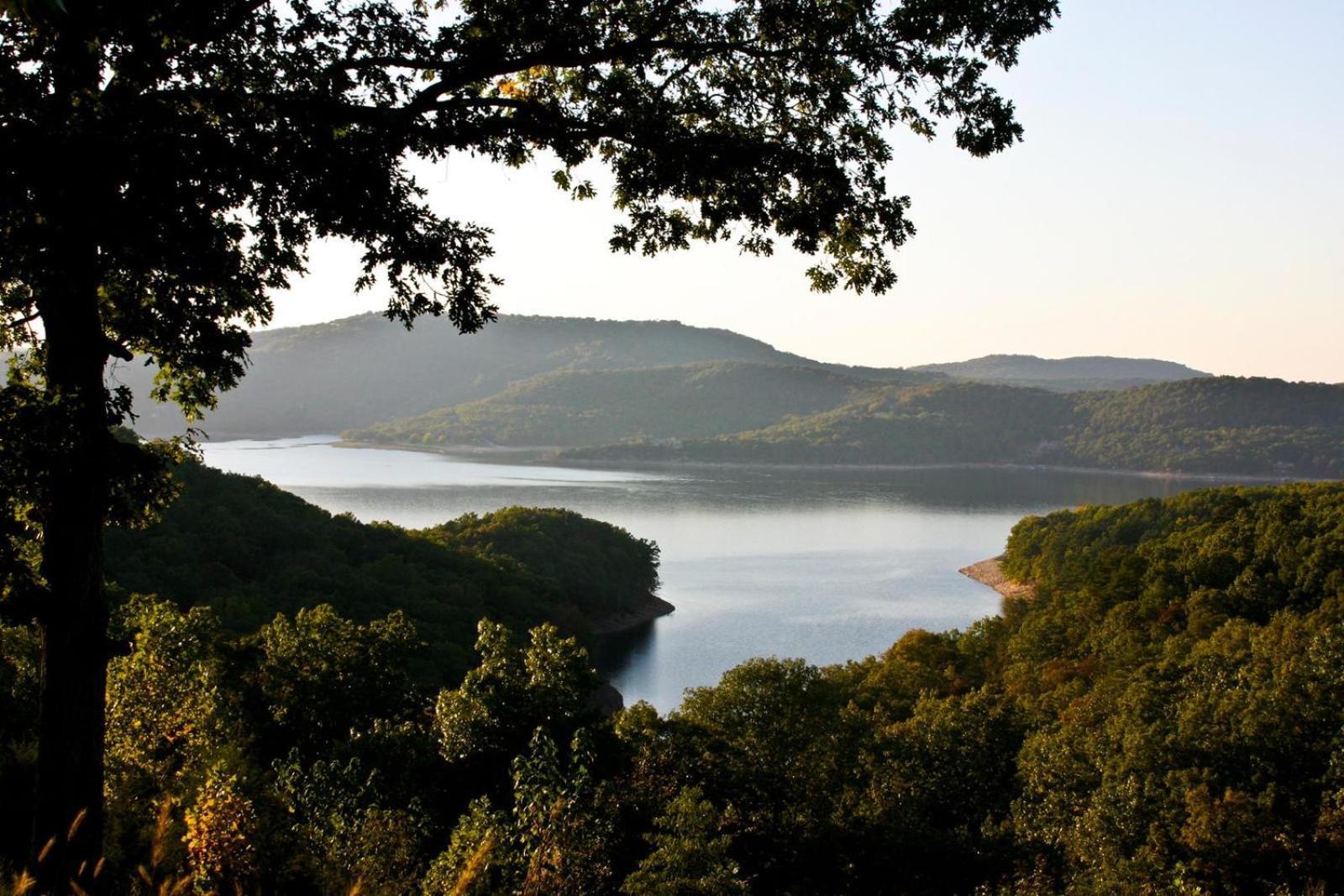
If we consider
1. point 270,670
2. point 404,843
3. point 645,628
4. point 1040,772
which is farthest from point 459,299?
point 645,628

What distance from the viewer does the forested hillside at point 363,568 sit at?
46.5m

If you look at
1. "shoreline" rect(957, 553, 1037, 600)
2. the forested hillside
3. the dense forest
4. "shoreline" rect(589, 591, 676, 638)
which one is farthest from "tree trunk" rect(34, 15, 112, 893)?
"shoreline" rect(957, 553, 1037, 600)

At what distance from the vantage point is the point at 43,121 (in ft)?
18.2

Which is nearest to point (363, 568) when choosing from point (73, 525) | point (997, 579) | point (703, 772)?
point (703, 772)

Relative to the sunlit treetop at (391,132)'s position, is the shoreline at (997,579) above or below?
below

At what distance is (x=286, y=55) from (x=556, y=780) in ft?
28.9

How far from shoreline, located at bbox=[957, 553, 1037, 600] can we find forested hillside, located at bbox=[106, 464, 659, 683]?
26.2 meters

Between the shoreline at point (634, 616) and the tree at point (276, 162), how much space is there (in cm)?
5558

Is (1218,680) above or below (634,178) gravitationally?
below

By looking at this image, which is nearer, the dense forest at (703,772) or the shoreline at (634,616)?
the dense forest at (703,772)

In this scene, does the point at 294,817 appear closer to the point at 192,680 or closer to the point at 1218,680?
the point at 192,680

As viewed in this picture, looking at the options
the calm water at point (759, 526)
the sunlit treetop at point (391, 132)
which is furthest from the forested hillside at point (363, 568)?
the sunlit treetop at point (391, 132)

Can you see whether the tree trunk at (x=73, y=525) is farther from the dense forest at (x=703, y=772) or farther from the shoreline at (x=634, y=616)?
the shoreline at (x=634, y=616)

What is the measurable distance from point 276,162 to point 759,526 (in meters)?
107
